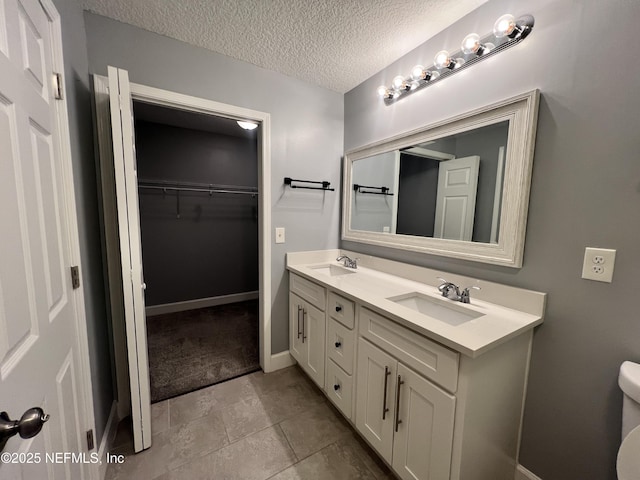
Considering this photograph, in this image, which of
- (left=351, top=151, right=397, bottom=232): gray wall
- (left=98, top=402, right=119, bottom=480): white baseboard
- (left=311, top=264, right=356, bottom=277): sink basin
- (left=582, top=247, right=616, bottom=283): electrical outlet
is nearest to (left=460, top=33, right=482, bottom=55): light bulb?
(left=351, top=151, right=397, bottom=232): gray wall

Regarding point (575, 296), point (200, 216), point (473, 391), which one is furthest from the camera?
point (200, 216)

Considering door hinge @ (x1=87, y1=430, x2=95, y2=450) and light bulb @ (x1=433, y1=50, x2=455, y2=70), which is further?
light bulb @ (x1=433, y1=50, x2=455, y2=70)

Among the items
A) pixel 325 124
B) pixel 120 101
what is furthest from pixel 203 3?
pixel 325 124

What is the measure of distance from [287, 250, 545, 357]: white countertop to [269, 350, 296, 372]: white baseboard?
76 cm

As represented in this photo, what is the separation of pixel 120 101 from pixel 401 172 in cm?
163

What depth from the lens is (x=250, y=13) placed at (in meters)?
1.35

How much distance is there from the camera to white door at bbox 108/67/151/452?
1166mm

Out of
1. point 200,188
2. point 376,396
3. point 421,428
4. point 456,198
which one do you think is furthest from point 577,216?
point 200,188

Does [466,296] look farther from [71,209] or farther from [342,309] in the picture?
[71,209]

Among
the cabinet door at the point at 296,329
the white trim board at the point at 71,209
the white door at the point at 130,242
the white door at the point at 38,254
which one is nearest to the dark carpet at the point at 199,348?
the cabinet door at the point at 296,329

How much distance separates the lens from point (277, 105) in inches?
75.7

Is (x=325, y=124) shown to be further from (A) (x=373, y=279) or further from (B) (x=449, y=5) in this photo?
(A) (x=373, y=279)

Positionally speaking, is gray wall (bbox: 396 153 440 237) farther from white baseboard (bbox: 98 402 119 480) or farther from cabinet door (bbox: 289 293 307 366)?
white baseboard (bbox: 98 402 119 480)

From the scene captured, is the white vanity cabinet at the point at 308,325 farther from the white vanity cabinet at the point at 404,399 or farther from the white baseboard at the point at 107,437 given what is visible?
the white baseboard at the point at 107,437
